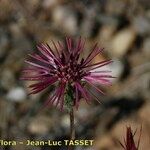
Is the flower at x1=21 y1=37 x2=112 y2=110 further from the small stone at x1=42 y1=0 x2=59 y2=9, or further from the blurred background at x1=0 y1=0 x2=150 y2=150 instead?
the small stone at x1=42 y1=0 x2=59 y2=9

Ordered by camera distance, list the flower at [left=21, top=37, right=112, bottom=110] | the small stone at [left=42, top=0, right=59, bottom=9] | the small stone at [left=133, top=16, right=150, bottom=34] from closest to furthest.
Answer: the flower at [left=21, top=37, right=112, bottom=110]
the small stone at [left=133, top=16, right=150, bottom=34]
the small stone at [left=42, top=0, right=59, bottom=9]

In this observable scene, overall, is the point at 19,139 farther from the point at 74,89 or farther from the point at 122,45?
the point at 74,89

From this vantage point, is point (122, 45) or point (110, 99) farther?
point (122, 45)

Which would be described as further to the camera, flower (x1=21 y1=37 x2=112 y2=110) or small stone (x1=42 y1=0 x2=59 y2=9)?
small stone (x1=42 y1=0 x2=59 y2=9)

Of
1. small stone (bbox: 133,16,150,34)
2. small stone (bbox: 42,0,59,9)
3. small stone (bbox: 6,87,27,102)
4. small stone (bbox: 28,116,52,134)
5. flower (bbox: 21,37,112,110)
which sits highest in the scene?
small stone (bbox: 42,0,59,9)

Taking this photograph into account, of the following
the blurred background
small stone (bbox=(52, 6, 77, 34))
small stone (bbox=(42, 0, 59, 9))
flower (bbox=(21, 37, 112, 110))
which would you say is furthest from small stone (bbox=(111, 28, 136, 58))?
flower (bbox=(21, 37, 112, 110))

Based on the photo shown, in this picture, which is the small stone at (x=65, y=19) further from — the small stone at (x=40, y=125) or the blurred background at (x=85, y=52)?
the small stone at (x=40, y=125)

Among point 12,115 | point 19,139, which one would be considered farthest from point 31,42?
point 19,139
